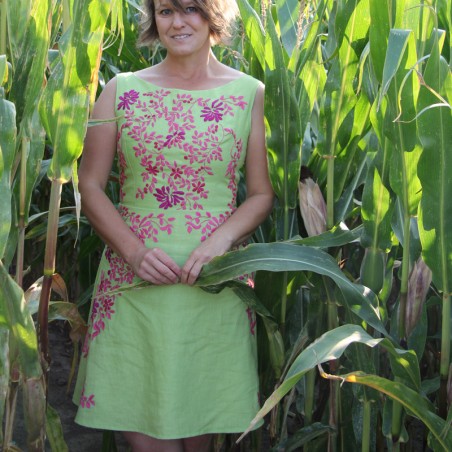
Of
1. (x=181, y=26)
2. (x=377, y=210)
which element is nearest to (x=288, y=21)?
(x=181, y=26)

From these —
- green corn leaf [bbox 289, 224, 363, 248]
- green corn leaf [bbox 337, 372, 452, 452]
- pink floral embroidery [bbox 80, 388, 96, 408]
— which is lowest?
pink floral embroidery [bbox 80, 388, 96, 408]

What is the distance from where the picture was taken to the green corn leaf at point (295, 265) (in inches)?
58.2

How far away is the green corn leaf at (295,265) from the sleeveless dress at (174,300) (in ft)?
0.50

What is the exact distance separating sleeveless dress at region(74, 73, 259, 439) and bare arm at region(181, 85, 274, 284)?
0.02 meters

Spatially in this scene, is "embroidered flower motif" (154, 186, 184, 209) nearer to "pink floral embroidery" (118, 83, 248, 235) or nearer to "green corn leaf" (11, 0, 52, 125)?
"pink floral embroidery" (118, 83, 248, 235)

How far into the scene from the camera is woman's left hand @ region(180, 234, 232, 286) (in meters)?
1.58

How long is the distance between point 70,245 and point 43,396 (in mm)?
1238

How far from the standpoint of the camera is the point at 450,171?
52.8 inches

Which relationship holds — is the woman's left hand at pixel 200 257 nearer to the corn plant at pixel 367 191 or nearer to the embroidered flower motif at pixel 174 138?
the corn plant at pixel 367 191

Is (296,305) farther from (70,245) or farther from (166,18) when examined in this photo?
(70,245)

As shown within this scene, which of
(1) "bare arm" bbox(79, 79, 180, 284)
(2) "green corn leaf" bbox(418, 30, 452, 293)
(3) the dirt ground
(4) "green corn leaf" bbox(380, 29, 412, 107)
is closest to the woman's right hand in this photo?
(1) "bare arm" bbox(79, 79, 180, 284)

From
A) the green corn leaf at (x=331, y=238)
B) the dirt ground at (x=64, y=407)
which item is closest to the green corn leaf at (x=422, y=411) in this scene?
the green corn leaf at (x=331, y=238)

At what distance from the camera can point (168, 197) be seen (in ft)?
5.51

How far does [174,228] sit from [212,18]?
1.31ft
